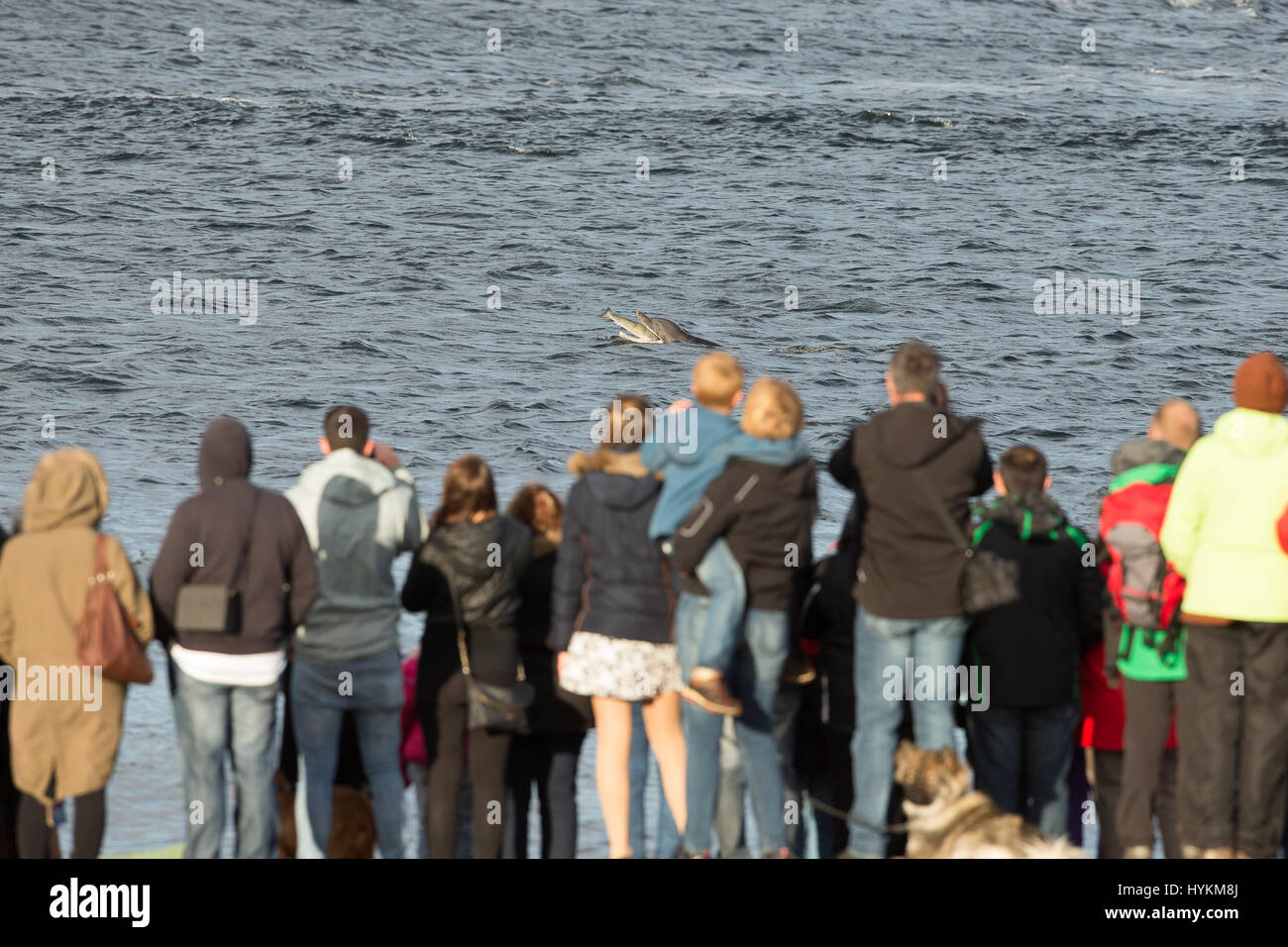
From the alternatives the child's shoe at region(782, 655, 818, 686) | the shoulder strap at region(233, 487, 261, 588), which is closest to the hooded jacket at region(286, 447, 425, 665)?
the shoulder strap at region(233, 487, 261, 588)

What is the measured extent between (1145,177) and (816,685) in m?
47.3

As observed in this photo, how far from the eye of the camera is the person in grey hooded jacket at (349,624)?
754 cm

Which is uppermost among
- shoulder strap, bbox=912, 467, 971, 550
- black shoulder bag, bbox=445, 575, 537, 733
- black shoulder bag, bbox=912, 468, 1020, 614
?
shoulder strap, bbox=912, 467, 971, 550

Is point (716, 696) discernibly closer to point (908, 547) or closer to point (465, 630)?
point (908, 547)

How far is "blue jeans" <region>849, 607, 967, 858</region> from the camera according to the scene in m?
7.39

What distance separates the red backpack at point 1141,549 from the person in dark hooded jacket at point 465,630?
264 centimetres

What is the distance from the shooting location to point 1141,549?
738 cm

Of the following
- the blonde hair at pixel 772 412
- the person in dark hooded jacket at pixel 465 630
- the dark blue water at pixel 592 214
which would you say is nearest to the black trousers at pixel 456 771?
the person in dark hooded jacket at pixel 465 630

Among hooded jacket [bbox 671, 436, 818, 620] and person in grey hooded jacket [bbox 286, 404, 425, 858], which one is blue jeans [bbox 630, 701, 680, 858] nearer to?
hooded jacket [bbox 671, 436, 818, 620]

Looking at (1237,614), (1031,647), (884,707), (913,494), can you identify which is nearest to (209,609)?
(884,707)

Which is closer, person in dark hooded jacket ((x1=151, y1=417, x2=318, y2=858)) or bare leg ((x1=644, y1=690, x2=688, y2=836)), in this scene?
person in dark hooded jacket ((x1=151, y1=417, x2=318, y2=858))

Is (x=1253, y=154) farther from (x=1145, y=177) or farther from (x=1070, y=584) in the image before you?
(x=1070, y=584)

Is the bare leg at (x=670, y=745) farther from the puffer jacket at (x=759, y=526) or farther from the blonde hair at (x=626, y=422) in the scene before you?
the blonde hair at (x=626, y=422)

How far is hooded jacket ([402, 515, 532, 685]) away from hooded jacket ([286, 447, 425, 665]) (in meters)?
0.16
